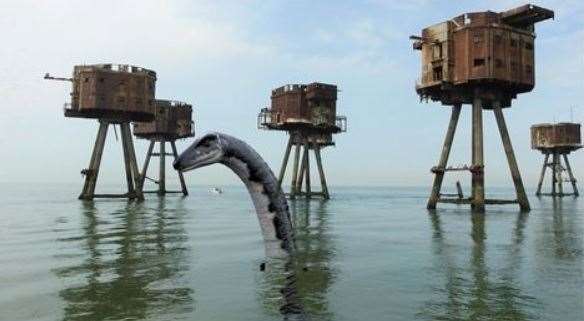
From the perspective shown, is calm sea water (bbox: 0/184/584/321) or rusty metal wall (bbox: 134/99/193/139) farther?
rusty metal wall (bbox: 134/99/193/139)

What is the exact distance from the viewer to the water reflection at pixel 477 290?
8.28 m

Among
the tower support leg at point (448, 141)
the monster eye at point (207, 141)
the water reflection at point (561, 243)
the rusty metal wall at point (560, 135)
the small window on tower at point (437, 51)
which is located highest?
the small window on tower at point (437, 51)

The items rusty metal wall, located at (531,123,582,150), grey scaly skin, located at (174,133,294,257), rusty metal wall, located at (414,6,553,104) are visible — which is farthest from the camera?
rusty metal wall, located at (531,123,582,150)

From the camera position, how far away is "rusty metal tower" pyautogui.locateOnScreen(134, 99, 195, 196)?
216ft

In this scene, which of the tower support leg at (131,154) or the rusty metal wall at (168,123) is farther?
the rusty metal wall at (168,123)

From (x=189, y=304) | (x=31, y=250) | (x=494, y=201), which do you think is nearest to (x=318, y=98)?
(x=494, y=201)

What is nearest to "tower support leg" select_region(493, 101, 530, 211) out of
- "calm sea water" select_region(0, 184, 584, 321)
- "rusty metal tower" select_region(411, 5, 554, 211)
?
"rusty metal tower" select_region(411, 5, 554, 211)

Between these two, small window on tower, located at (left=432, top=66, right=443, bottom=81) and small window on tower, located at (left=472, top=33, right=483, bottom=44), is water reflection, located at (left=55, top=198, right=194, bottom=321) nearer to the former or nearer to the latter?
small window on tower, located at (left=432, top=66, right=443, bottom=81)

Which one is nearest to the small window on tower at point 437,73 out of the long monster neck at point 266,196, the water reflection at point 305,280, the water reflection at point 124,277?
the water reflection at point 305,280

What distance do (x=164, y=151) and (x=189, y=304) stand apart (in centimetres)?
6150

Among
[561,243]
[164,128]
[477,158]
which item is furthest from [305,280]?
[164,128]

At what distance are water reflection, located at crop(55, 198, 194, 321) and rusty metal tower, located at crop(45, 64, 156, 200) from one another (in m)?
29.4

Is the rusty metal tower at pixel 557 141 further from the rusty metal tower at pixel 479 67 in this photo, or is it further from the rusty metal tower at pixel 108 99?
the rusty metal tower at pixel 108 99

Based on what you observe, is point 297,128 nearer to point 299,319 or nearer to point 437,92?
point 437,92
